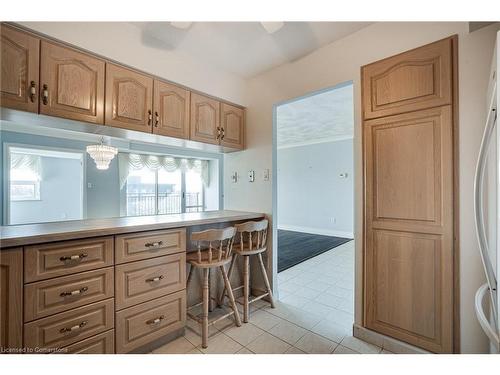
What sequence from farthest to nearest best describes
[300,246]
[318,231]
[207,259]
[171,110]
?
1. [318,231]
2. [300,246]
3. [171,110]
4. [207,259]

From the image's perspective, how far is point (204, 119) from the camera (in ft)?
7.14

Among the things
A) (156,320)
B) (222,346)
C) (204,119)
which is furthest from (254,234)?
(204,119)

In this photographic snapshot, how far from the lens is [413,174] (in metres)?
1.48

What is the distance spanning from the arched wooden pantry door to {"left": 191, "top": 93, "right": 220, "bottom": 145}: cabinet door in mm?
1332

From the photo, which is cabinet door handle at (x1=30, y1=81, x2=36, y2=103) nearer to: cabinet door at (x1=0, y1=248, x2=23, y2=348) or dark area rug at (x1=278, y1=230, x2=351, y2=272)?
cabinet door at (x1=0, y1=248, x2=23, y2=348)

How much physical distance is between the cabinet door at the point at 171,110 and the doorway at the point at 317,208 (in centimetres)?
91

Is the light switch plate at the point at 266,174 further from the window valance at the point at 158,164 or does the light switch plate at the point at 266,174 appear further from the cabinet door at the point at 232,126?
the window valance at the point at 158,164

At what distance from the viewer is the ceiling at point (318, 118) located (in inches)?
129

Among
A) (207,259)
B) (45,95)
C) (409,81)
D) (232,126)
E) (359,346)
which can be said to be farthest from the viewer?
(232,126)

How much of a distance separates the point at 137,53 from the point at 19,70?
2.40ft

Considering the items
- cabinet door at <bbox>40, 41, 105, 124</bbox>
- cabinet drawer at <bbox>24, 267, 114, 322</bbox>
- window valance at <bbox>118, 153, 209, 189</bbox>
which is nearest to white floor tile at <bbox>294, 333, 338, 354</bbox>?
cabinet drawer at <bbox>24, 267, 114, 322</bbox>

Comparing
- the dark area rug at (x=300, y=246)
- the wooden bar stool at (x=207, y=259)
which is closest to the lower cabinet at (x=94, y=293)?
the wooden bar stool at (x=207, y=259)

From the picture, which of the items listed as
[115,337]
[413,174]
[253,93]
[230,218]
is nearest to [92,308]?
[115,337]

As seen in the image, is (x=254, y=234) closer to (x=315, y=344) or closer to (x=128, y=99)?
(x=315, y=344)
